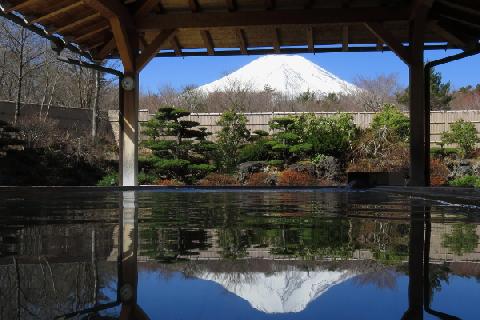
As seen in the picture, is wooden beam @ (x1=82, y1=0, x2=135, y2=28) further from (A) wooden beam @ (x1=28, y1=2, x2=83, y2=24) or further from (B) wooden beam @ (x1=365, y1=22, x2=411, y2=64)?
(B) wooden beam @ (x1=365, y1=22, x2=411, y2=64)

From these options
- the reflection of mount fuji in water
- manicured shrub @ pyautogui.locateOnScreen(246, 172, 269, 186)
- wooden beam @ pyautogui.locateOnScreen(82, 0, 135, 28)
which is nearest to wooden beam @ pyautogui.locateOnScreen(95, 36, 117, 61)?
wooden beam @ pyautogui.locateOnScreen(82, 0, 135, 28)

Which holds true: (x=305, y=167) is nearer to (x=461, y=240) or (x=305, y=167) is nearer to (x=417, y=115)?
(x=417, y=115)

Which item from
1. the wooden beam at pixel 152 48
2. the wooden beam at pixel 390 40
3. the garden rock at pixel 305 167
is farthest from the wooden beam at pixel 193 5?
the garden rock at pixel 305 167

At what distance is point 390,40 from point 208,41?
11.0 ft

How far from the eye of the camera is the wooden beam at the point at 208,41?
30.3 feet

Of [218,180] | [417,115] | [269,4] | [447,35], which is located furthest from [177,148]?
[447,35]

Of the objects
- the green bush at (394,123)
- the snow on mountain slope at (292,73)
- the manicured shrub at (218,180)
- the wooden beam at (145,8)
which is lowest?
the manicured shrub at (218,180)

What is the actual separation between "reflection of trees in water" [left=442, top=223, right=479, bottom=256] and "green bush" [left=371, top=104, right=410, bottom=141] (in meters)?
14.2

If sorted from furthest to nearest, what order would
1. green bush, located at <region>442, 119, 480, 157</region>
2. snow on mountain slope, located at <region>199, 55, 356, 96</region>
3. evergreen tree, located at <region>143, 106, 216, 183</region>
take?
snow on mountain slope, located at <region>199, 55, 356, 96</region>, green bush, located at <region>442, 119, 480, 157</region>, evergreen tree, located at <region>143, 106, 216, 183</region>

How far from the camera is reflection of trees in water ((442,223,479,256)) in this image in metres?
1.70

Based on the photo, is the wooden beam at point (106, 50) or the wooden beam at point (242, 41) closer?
the wooden beam at point (242, 41)

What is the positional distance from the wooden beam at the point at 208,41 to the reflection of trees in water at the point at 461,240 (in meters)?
7.48

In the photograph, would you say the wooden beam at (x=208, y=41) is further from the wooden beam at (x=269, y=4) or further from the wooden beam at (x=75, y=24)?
the wooden beam at (x=75, y=24)

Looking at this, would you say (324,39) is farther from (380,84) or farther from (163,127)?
(380,84)
